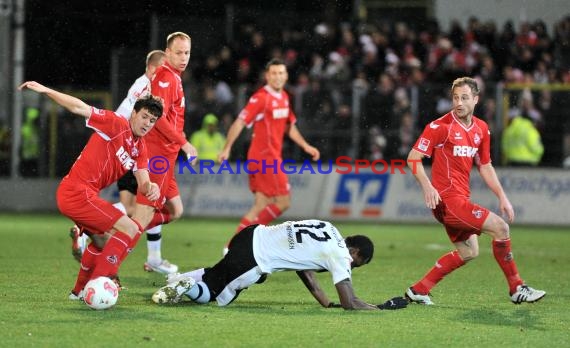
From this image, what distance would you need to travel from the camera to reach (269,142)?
1361 cm

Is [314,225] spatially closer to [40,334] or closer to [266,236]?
[266,236]

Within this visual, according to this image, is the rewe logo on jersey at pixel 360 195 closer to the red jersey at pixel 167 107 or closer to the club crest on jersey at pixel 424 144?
the red jersey at pixel 167 107

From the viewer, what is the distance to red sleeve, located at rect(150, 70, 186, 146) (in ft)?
34.1

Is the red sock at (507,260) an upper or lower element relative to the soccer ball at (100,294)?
upper

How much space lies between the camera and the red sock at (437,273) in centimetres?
919

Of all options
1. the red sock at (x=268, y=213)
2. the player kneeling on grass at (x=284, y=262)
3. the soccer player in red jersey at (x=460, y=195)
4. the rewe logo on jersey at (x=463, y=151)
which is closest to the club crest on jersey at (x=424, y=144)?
→ the soccer player in red jersey at (x=460, y=195)

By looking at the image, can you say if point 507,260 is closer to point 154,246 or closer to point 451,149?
point 451,149

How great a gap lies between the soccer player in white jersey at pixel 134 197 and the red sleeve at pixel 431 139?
2.73 metres

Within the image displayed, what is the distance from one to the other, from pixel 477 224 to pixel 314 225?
150 centimetres

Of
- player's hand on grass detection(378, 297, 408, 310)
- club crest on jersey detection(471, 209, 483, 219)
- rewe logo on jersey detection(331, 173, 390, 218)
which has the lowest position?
rewe logo on jersey detection(331, 173, 390, 218)

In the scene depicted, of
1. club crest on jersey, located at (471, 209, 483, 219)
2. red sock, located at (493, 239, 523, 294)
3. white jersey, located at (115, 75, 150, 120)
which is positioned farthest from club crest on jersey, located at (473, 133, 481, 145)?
white jersey, located at (115, 75, 150, 120)

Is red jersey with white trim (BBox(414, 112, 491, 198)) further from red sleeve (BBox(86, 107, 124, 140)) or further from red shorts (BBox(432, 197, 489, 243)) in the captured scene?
red sleeve (BBox(86, 107, 124, 140))

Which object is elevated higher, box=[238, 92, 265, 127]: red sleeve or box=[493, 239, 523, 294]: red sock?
box=[238, 92, 265, 127]: red sleeve

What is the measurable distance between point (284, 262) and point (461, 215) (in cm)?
171
